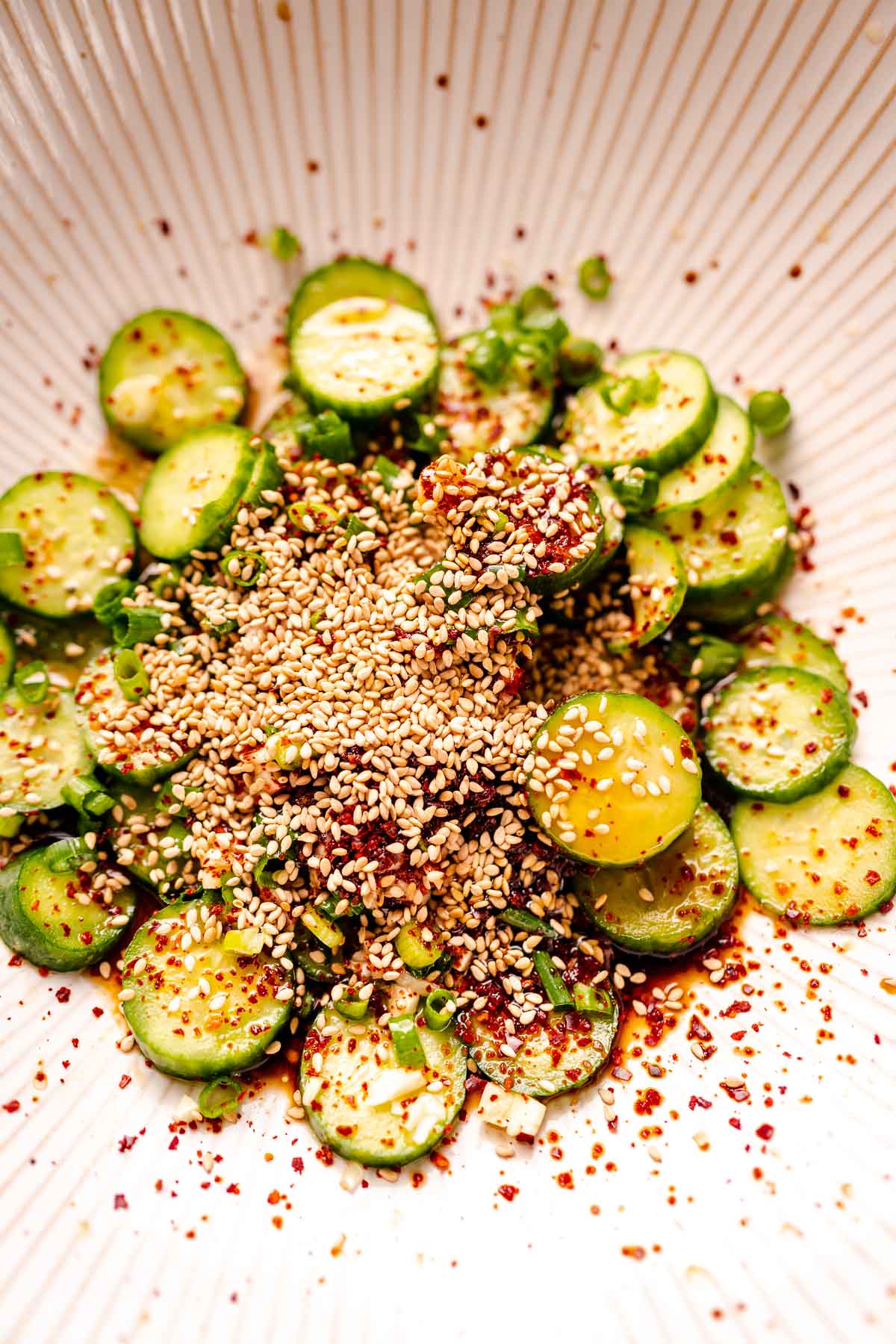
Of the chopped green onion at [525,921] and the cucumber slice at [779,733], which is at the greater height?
the cucumber slice at [779,733]

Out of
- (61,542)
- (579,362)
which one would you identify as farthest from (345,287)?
(61,542)

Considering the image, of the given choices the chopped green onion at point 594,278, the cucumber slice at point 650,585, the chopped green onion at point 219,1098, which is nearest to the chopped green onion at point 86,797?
the chopped green onion at point 219,1098

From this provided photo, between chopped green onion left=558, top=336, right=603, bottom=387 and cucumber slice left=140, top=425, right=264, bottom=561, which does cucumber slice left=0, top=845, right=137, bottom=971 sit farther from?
chopped green onion left=558, top=336, right=603, bottom=387

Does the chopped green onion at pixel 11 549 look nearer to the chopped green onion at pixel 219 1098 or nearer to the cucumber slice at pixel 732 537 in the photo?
the chopped green onion at pixel 219 1098

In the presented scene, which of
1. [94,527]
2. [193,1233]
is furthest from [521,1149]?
[94,527]

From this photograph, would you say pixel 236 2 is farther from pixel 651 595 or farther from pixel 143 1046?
pixel 143 1046

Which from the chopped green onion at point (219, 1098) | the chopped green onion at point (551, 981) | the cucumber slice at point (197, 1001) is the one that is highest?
the chopped green onion at point (551, 981)

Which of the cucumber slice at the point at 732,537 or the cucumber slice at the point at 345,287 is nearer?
the cucumber slice at the point at 732,537

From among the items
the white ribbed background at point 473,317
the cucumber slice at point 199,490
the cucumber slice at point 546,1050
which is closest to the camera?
the white ribbed background at point 473,317
